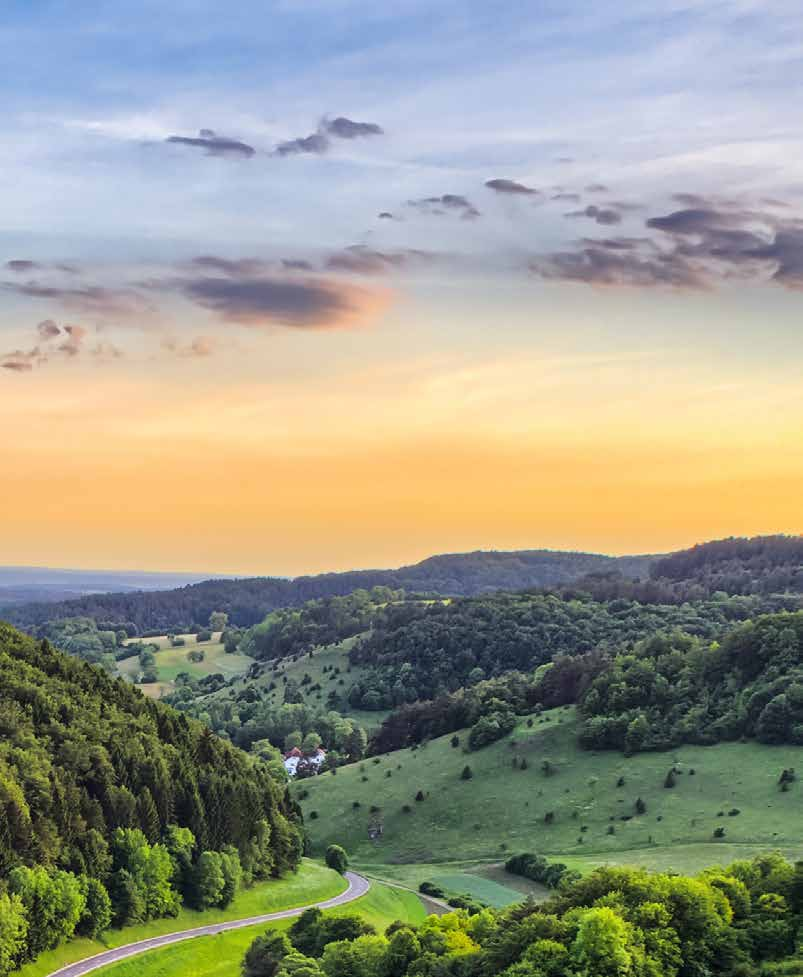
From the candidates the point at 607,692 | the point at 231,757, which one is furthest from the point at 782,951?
the point at 607,692

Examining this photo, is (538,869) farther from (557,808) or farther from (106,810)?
(106,810)

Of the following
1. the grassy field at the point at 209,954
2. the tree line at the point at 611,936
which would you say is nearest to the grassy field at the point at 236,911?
the grassy field at the point at 209,954

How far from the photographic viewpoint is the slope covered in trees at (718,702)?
176m

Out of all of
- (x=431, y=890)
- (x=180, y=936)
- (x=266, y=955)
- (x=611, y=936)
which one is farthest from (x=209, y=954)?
(x=611, y=936)

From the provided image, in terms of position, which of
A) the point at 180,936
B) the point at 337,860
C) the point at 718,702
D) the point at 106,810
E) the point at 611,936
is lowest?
the point at 337,860

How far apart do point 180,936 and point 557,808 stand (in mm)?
74791

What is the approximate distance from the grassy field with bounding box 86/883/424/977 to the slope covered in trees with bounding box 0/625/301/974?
5.84 metres

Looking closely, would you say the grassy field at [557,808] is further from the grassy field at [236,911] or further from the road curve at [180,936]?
the road curve at [180,936]

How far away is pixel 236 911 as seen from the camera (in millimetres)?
115875

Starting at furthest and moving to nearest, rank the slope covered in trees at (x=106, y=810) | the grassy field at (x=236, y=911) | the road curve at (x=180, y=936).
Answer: the slope covered in trees at (x=106, y=810) < the grassy field at (x=236, y=911) < the road curve at (x=180, y=936)

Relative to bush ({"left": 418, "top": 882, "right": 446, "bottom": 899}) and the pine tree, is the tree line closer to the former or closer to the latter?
the pine tree

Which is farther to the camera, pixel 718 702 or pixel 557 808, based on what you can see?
pixel 718 702

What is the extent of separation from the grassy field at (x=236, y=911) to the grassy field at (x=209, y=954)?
377cm

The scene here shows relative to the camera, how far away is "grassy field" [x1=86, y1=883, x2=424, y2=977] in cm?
9644
